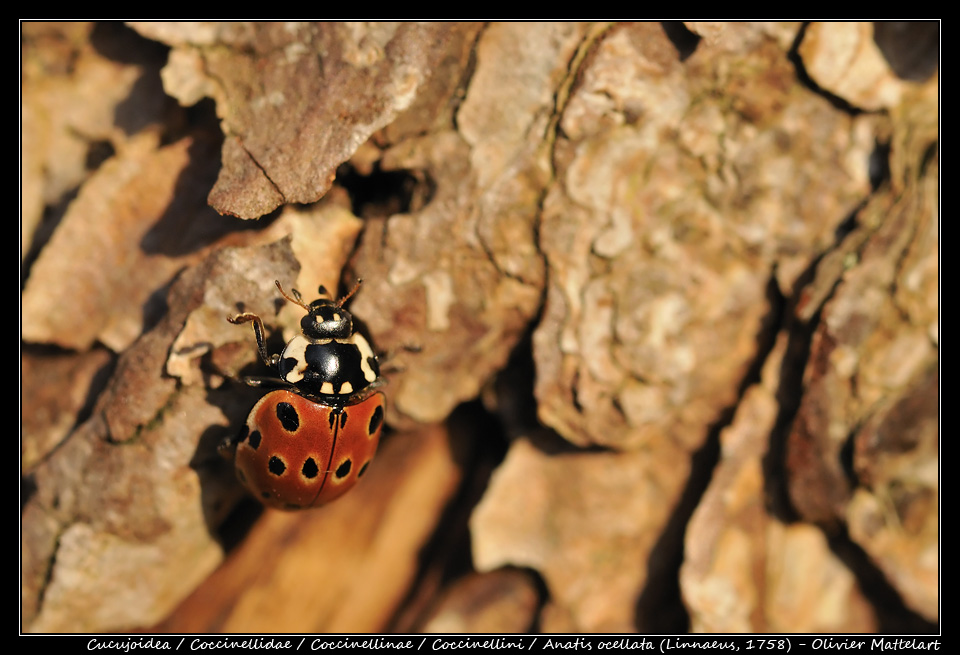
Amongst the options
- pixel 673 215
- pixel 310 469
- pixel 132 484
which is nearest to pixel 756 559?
pixel 673 215

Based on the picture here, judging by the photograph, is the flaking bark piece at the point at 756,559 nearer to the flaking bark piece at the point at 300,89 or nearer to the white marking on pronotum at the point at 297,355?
the white marking on pronotum at the point at 297,355

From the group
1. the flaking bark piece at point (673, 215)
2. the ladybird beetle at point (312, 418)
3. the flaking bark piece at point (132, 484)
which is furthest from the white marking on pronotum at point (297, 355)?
the flaking bark piece at point (673, 215)

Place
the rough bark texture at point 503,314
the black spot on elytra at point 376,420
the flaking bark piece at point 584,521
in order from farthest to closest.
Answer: the flaking bark piece at point 584,521 → the black spot on elytra at point 376,420 → the rough bark texture at point 503,314

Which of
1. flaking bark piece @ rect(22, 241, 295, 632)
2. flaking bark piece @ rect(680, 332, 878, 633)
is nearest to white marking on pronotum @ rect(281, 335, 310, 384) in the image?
flaking bark piece @ rect(22, 241, 295, 632)

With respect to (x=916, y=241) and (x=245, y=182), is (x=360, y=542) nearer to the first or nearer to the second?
(x=245, y=182)

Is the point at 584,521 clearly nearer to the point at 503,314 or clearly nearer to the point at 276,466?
the point at 503,314

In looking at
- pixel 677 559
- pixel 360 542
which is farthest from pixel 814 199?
pixel 360 542

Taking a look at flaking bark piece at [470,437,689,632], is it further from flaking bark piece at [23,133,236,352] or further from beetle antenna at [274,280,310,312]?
flaking bark piece at [23,133,236,352]
